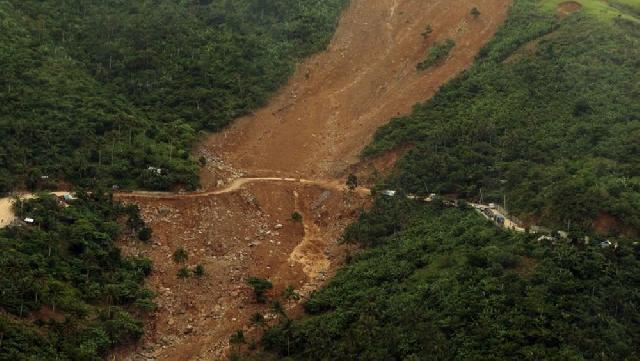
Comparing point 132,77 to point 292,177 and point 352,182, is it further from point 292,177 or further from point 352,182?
point 352,182

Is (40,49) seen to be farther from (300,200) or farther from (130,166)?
(300,200)

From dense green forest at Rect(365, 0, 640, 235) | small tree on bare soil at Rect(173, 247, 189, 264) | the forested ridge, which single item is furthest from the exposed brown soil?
small tree on bare soil at Rect(173, 247, 189, 264)

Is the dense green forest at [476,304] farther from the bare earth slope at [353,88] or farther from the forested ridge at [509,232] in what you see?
the bare earth slope at [353,88]

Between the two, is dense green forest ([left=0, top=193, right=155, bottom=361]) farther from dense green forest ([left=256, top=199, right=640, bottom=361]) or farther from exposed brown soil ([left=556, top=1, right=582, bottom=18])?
exposed brown soil ([left=556, top=1, right=582, bottom=18])

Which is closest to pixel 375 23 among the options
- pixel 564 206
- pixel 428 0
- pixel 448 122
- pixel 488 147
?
pixel 428 0

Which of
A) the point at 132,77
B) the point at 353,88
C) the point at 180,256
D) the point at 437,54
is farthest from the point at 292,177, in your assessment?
the point at 437,54

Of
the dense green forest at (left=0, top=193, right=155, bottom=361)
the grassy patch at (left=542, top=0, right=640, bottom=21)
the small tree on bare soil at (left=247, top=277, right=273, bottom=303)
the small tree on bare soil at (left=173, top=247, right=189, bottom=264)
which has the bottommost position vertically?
the small tree on bare soil at (left=247, top=277, right=273, bottom=303)

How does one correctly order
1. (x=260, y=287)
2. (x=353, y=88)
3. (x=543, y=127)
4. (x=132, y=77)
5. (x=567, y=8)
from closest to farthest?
(x=260, y=287) < (x=543, y=127) < (x=132, y=77) < (x=567, y=8) < (x=353, y=88)
